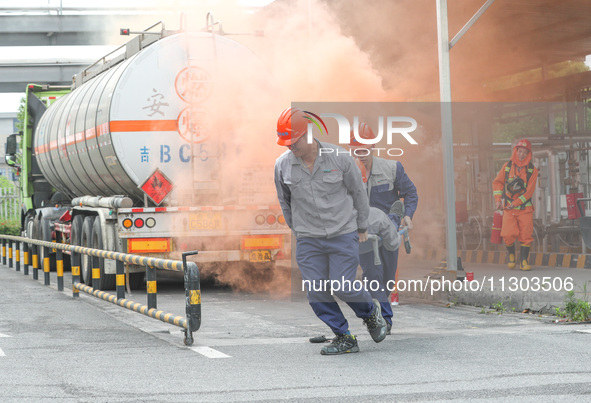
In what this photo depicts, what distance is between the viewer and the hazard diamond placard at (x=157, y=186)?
12.0 metres

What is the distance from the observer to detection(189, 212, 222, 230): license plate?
470 inches

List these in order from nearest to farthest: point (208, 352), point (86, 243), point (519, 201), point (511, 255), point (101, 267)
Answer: point (208, 352), point (101, 267), point (519, 201), point (511, 255), point (86, 243)

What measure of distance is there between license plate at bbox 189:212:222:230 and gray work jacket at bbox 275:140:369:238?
16.5ft

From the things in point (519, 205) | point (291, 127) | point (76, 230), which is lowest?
point (76, 230)

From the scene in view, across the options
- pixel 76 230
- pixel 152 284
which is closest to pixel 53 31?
pixel 76 230

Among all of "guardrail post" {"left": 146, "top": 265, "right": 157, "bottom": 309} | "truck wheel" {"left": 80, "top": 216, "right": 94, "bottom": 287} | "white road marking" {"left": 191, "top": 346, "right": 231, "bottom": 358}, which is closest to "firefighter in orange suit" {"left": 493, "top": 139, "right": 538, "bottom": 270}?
"truck wheel" {"left": 80, "top": 216, "right": 94, "bottom": 287}

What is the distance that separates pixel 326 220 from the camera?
6879 millimetres

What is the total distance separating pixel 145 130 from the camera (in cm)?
1189

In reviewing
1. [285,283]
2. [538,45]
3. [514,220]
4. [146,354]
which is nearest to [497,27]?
[538,45]

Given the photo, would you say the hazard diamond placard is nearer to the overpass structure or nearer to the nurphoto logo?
the nurphoto logo

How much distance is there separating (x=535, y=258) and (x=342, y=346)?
27.7 feet

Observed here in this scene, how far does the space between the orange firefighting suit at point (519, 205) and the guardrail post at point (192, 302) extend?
7.07m

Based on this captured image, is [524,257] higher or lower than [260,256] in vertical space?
lower

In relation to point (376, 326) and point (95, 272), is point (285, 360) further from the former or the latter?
point (95, 272)
